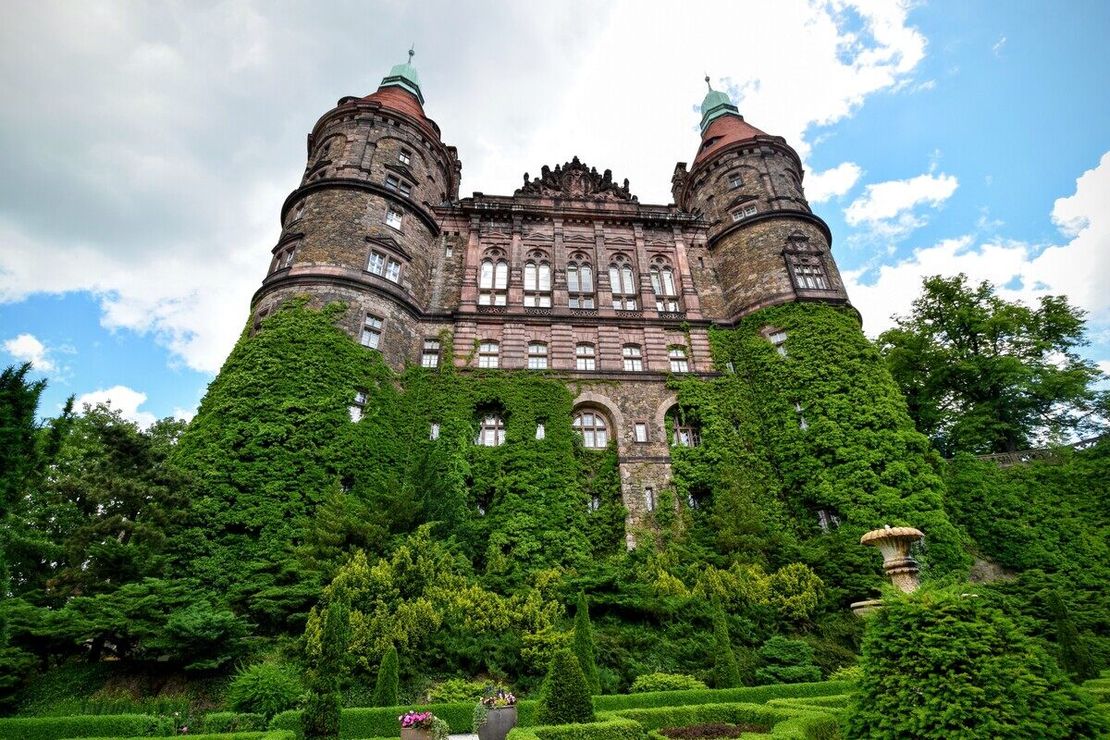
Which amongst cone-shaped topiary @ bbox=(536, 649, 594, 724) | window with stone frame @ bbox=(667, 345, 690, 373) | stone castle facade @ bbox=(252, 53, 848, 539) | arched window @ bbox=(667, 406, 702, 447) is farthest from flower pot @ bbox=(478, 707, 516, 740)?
window with stone frame @ bbox=(667, 345, 690, 373)

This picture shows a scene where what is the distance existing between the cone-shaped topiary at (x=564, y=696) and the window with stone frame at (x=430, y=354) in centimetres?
1838

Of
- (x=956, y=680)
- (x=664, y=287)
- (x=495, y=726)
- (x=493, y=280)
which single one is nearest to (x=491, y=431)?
(x=493, y=280)

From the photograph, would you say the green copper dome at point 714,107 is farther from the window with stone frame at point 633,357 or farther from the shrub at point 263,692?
the shrub at point 263,692

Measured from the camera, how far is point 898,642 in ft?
19.3

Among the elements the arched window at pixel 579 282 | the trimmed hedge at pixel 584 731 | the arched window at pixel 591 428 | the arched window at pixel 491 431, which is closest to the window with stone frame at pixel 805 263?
the arched window at pixel 579 282

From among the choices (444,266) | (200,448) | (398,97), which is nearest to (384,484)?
(200,448)

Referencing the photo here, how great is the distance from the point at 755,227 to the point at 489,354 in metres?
17.9

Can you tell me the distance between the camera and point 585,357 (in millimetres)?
27656

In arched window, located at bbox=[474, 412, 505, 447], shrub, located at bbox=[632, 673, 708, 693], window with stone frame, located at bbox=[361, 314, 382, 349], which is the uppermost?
window with stone frame, located at bbox=[361, 314, 382, 349]

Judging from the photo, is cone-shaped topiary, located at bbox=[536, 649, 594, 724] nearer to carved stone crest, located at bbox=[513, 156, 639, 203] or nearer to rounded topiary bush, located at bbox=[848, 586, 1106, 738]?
rounded topiary bush, located at bbox=[848, 586, 1106, 738]

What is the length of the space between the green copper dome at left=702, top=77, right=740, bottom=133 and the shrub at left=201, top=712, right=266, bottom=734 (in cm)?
4568

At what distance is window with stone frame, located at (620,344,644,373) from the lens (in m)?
27.7

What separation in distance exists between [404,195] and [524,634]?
932 inches

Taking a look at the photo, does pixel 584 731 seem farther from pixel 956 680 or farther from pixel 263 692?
pixel 263 692
